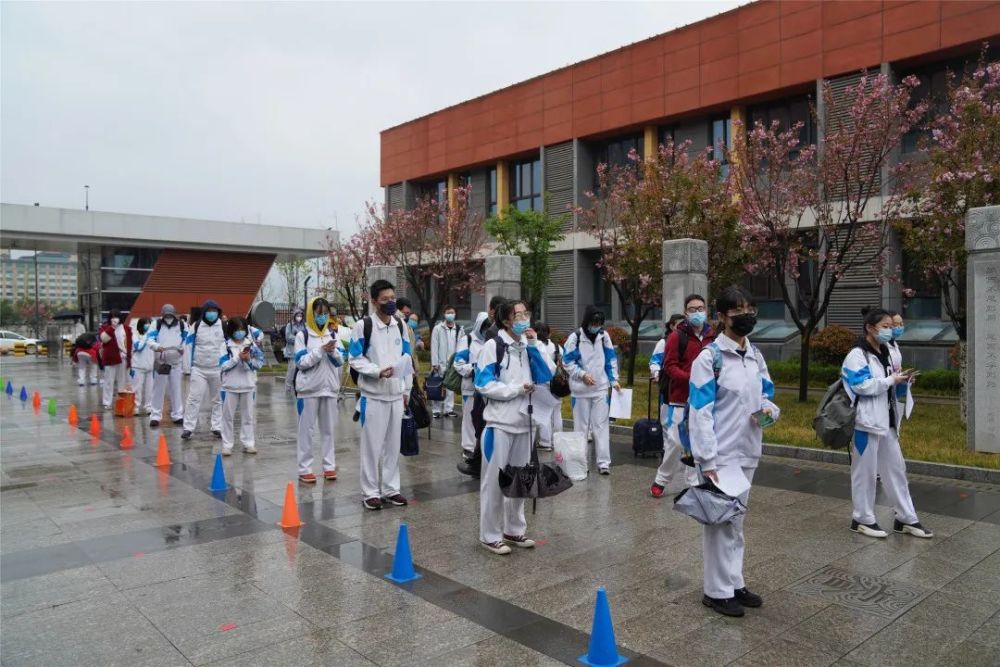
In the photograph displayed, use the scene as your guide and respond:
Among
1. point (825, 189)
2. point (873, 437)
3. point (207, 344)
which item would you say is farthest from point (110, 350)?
point (825, 189)

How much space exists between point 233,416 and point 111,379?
25.7ft

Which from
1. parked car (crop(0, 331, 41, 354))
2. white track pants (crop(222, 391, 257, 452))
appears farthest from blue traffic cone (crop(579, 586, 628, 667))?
parked car (crop(0, 331, 41, 354))

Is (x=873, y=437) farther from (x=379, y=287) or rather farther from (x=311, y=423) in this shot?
(x=311, y=423)

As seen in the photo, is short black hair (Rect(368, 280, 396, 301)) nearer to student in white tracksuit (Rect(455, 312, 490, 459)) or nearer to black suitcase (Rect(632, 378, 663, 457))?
student in white tracksuit (Rect(455, 312, 490, 459))

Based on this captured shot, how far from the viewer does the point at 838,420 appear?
6582 millimetres

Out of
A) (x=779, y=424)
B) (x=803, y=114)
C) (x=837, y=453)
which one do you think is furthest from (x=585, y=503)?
(x=803, y=114)

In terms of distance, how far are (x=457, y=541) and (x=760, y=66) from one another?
22.4m

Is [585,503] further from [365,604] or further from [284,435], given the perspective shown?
[284,435]

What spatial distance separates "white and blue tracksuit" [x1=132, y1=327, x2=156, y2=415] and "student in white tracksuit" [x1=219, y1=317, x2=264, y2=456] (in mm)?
4660

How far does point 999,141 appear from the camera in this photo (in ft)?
40.7

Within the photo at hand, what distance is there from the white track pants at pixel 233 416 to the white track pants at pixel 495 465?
5.89 m

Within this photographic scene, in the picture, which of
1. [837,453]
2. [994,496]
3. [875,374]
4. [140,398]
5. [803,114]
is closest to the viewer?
[875,374]

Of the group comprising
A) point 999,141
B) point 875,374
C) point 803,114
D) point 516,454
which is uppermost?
point 803,114

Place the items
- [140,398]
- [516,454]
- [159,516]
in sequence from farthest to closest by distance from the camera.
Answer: [140,398] → [159,516] → [516,454]
